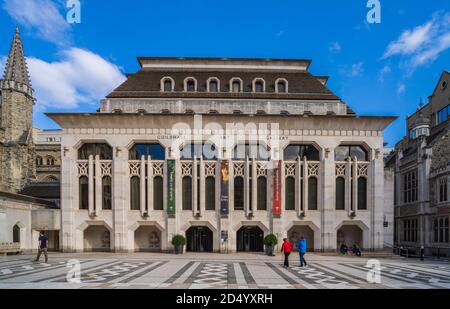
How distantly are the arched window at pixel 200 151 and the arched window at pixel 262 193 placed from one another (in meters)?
5.20

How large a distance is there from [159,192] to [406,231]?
32.0m

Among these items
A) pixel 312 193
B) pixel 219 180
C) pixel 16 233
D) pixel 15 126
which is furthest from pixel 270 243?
pixel 15 126

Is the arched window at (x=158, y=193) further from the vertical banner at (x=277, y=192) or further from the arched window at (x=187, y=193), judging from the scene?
the vertical banner at (x=277, y=192)

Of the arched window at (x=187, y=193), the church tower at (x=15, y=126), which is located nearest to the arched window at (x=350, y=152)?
the arched window at (x=187, y=193)

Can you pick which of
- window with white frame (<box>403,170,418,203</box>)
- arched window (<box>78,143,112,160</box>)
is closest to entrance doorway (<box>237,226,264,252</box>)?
arched window (<box>78,143,112,160</box>)

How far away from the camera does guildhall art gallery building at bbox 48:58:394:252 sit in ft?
90.9

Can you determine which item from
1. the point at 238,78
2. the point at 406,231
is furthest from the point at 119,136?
the point at 406,231

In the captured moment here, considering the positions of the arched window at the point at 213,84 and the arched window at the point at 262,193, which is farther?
the arched window at the point at 213,84

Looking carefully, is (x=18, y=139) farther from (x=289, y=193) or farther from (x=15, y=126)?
(x=289, y=193)

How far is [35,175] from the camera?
150 feet

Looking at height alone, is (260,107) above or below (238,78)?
below

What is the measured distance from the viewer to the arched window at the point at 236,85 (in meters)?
32.1
